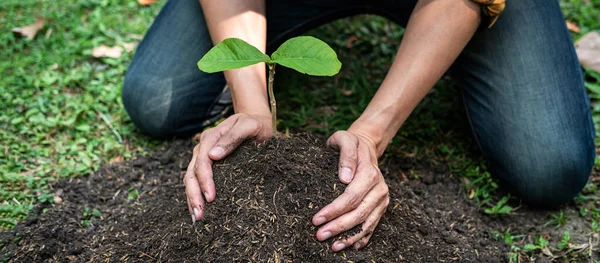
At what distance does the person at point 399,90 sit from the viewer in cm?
171

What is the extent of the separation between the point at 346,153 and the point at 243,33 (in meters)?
0.64

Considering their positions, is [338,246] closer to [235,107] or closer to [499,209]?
[235,107]

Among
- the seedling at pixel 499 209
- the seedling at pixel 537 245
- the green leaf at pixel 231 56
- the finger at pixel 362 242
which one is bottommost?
the seedling at pixel 499 209

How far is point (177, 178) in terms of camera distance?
224 cm

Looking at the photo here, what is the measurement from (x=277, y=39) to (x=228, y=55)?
108cm

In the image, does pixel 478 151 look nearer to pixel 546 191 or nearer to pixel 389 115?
pixel 546 191

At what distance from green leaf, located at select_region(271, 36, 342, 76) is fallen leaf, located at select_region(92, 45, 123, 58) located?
1.81 metres

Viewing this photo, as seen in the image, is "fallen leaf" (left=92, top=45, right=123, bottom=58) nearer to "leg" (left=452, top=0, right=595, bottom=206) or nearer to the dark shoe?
the dark shoe

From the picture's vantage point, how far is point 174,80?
255 cm

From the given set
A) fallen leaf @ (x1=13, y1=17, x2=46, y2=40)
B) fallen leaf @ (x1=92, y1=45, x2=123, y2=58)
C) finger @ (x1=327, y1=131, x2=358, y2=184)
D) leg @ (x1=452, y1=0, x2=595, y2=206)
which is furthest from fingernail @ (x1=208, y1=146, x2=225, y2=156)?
fallen leaf @ (x1=13, y1=17, x2=46, y2=40)

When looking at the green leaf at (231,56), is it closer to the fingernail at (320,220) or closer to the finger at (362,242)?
the fingernail at (320,220)

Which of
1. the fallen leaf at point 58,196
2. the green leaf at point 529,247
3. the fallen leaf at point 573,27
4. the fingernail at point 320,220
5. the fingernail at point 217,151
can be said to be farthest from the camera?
the fallen leaf at point 573,27

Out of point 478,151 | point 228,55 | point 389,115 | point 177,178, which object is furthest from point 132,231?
point 478,151

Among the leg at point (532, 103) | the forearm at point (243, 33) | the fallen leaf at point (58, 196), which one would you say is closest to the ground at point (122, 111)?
the fallen leaf at point (58, 196)
